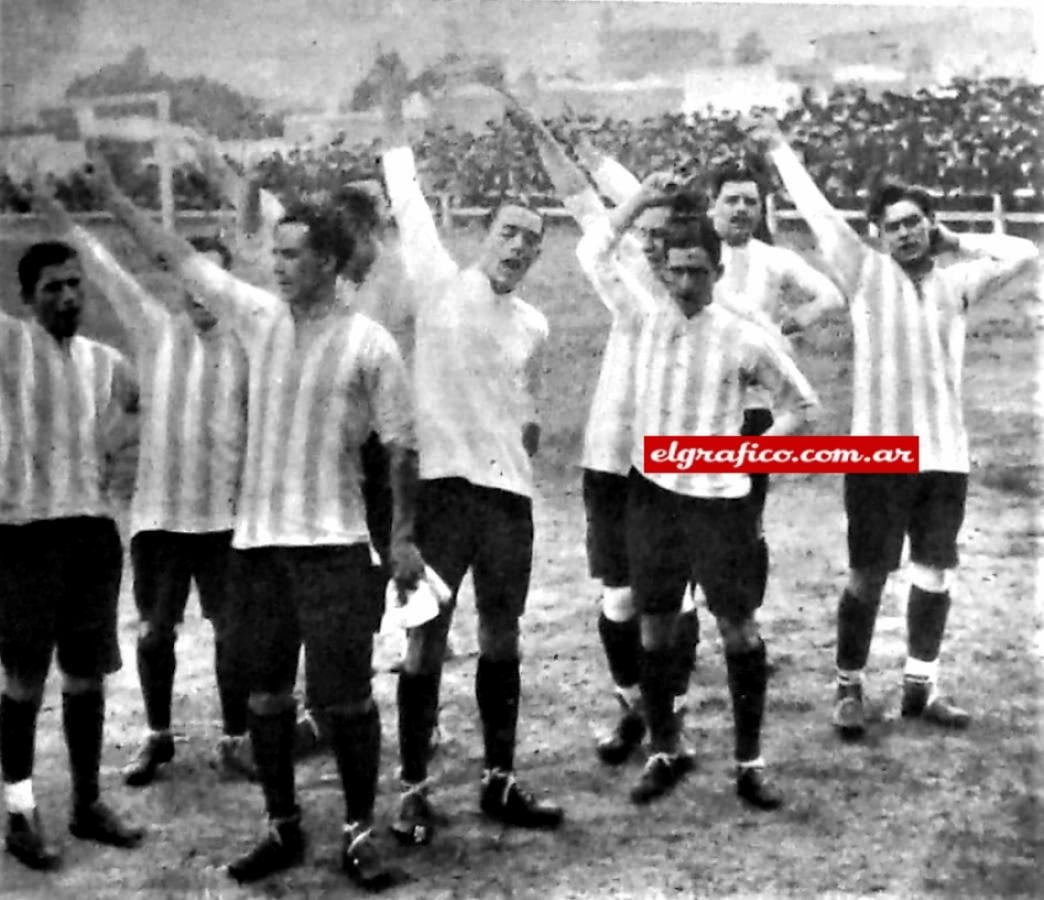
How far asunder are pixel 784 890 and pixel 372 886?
824 mm

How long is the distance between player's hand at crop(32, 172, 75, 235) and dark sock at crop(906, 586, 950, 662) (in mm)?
2014

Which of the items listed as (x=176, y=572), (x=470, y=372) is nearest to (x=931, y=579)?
(x=470, y=372)

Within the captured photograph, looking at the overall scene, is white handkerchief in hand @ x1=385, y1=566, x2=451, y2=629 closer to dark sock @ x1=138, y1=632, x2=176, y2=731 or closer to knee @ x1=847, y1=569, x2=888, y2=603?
dark sock @ x1=138, y1=632, x2=176, y2=731

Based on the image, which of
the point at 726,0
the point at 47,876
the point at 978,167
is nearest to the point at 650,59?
the point at 726,0

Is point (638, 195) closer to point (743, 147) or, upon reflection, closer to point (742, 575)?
point (743, 147)

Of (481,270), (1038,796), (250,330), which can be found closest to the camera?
(250,330)

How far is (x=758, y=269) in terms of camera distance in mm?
2807

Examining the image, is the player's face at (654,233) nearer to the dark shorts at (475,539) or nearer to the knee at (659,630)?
the dark shorts at (475,539)

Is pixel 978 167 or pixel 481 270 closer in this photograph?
pixel 481 270

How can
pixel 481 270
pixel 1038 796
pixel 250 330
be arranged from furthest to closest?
pixel 1038 796 < pixel 481 270 < pixel 250 330

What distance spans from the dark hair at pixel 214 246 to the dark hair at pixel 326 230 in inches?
6.4

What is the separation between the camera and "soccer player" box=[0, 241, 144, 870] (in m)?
2.51

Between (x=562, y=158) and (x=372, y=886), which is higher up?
(x=562, y=158)

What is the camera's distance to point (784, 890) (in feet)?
8.52
